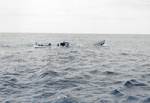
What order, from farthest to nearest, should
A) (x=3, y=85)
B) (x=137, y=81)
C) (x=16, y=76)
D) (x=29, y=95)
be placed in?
(x=16, y=76) → (x=137, y=81) → (x=3, y=85) → (x=29, y=95)

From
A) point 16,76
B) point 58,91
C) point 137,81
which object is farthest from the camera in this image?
point 16,76

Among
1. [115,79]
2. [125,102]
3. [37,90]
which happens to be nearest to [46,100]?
[37,90]

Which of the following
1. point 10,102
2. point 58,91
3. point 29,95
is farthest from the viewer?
point 58,91

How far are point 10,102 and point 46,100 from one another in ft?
5.53

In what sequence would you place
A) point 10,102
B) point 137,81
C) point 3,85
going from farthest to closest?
point 137,81 → point 3,85 → point 10,102

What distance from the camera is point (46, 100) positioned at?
11312 mm

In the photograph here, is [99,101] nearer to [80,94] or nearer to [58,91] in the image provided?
[80,94]

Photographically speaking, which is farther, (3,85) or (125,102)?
(3,85)

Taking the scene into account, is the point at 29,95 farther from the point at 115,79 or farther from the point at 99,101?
the point at 115,79

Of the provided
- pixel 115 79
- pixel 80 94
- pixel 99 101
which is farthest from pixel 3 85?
pixel 115 79

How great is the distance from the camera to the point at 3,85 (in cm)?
1444

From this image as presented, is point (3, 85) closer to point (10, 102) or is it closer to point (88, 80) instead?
point (10, 102)

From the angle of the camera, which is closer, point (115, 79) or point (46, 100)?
point (46, 100)

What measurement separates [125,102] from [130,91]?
87.0 inches
